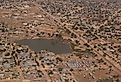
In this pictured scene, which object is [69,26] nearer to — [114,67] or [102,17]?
[102,17]

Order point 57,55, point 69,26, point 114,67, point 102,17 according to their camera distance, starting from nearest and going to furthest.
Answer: point 114,67, point 57,55, point 69,26, point 102,17

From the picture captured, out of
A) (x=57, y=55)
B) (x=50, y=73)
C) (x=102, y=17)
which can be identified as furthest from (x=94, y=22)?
(x=50, y=73)

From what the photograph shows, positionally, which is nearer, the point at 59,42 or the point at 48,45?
the point at 48,45

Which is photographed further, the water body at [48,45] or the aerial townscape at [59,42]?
the water body at [48,45]

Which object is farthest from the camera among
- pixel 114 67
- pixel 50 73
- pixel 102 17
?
pixel 102 17

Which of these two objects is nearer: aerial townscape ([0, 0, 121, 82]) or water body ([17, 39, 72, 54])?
aerial townscape ([0, 0, 121, 82])

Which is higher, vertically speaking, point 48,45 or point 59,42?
point 48,45
